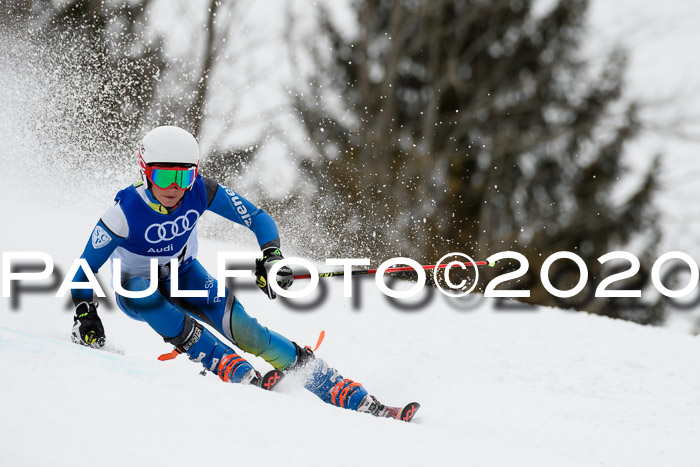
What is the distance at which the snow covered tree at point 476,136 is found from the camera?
56.0ft

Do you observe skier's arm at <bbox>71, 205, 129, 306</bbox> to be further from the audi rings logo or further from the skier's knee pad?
the skier's knee pad

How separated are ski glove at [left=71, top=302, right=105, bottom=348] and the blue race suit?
0.06 m

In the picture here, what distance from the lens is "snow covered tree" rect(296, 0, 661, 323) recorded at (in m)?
17.1

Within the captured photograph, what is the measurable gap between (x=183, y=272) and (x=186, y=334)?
44 cm

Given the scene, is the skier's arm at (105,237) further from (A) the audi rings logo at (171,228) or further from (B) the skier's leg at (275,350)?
(B) the skier's leg at (275,350)

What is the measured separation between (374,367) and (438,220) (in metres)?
13.3

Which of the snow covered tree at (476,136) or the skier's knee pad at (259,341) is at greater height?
the snow covered tree at (476,136)

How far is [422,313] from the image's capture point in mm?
6105

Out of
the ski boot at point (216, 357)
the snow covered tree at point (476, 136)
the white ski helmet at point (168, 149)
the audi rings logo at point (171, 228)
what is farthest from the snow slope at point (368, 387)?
the snow covered tree at point (476, 136)

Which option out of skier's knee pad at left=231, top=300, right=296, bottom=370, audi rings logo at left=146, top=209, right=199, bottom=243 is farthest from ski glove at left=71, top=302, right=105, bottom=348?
skier's knee pad at left=231, top=300, right=296, bottom=370

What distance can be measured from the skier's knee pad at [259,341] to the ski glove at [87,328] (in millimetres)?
641

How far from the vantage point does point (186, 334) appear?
354cm

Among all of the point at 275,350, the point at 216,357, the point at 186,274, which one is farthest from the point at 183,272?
the point at 275,350

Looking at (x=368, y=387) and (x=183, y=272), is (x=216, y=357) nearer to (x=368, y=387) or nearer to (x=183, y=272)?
(x=183, y=272)
